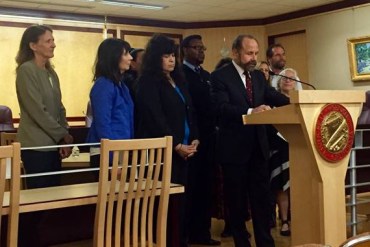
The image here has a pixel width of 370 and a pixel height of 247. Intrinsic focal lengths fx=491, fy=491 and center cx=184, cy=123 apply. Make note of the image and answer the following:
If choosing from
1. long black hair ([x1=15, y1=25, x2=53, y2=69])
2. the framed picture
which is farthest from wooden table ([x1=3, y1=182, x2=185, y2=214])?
the framed picture

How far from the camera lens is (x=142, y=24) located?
8.09m

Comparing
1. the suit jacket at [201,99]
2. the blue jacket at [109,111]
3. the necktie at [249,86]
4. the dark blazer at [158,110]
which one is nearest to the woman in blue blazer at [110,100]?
the blue jacket at [109,111]

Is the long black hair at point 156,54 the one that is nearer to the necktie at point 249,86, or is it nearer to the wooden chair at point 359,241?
the necktie at point 249,86

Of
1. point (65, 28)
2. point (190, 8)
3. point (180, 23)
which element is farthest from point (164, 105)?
point (180, 23)

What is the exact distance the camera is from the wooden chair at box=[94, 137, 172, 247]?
1896 mm

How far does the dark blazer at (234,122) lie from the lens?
2703 millimetres

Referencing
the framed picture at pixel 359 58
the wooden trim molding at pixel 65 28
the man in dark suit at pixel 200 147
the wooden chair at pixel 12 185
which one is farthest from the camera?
the wooden trim molding at pixel 65 28

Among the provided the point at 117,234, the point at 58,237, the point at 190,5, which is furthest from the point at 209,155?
the point at 190,5

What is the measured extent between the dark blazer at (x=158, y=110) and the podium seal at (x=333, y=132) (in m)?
0.98

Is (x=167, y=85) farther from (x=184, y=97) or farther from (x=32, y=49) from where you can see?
(x=32, y=49)

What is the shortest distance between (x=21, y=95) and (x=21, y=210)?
2.83 ft

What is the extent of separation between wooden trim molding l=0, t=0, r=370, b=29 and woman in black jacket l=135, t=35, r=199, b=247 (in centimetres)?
488

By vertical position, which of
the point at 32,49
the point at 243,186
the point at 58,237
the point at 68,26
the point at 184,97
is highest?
the point at 68,26

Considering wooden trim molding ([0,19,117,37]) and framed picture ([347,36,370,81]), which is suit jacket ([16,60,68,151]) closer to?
wooden trim molding ([0,19,117,37])
